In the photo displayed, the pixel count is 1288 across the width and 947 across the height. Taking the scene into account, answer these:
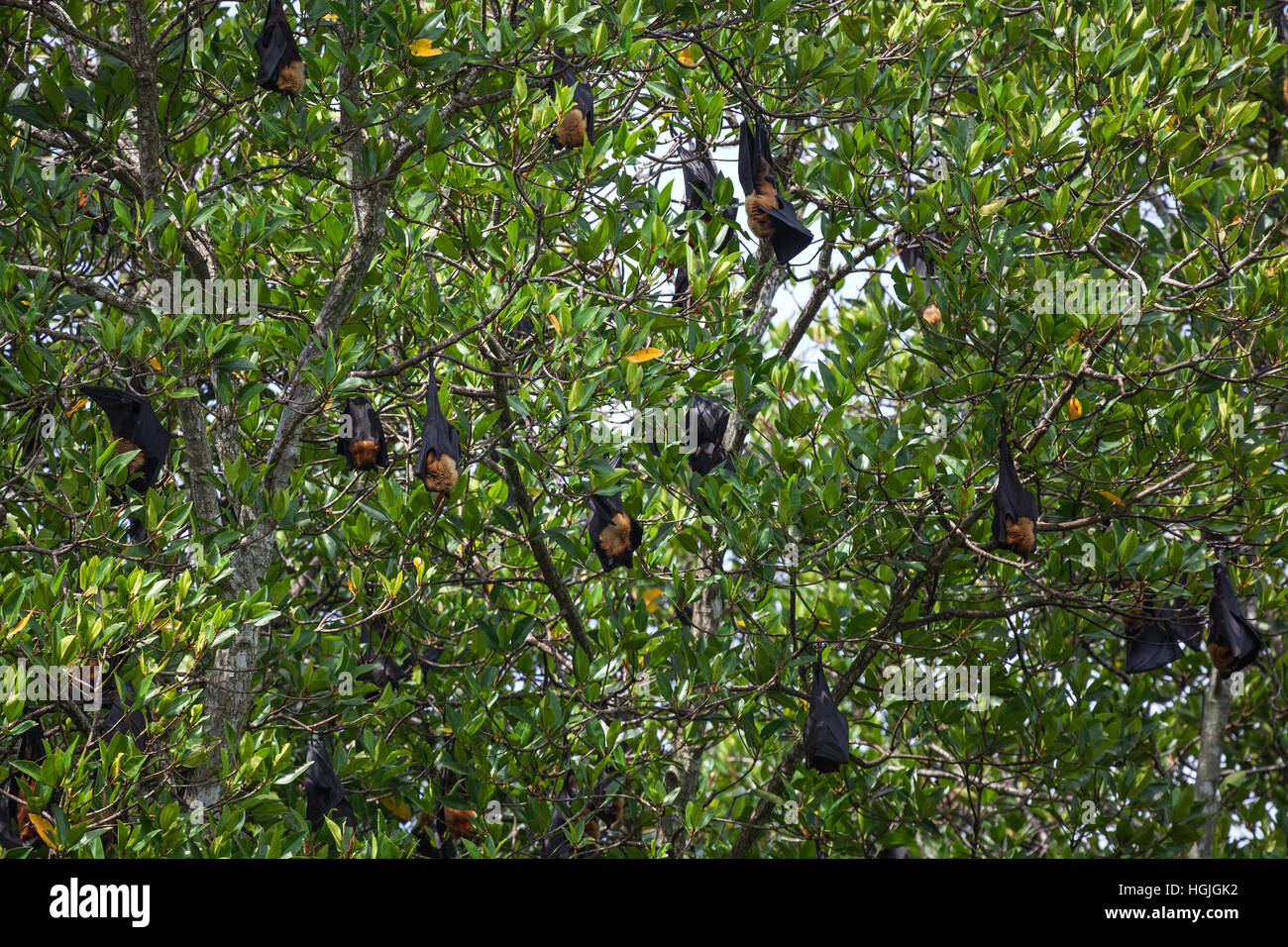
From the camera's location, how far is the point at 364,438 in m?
5.17

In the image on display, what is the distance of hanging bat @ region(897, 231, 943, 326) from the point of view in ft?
17.1

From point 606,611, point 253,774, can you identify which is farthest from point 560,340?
point 253,774

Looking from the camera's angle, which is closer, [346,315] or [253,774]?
[253,774]

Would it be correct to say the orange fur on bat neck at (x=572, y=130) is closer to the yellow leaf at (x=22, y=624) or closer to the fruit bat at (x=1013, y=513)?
the fruit bat at (x=1013, y=513)

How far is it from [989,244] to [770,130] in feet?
7.01

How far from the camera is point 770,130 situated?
6.61 m

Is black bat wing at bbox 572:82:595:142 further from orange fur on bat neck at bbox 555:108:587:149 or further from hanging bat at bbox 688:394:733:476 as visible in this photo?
hanging bat at bbox 688:394:733:476

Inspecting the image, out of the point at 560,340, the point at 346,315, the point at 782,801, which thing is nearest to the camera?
the point at 560,340

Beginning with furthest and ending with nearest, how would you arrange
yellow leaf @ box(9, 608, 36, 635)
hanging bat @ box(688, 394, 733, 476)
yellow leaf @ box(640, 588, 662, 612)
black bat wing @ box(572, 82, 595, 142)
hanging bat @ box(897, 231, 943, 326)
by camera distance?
1. yellow leaf @ box(640, 588, 662, 612)
2. hanging bat @ box(688, 394, 733, 476)
3. hanging bat @ box(897, 231, 943, 326)
4. black bat wing @ box(572, 82, 595, 142)
5. yellow leaf @ box(9, 608, 36, 635)

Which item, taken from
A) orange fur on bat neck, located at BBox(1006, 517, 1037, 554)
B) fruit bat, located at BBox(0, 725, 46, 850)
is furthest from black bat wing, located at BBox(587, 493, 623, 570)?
fruit bat, located at BBox(0, 725, 46, 850)

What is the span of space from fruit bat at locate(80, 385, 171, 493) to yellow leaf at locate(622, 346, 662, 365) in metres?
1.92

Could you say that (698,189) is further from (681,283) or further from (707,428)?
(707,428)

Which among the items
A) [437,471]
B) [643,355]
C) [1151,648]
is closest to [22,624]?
[437,471]
